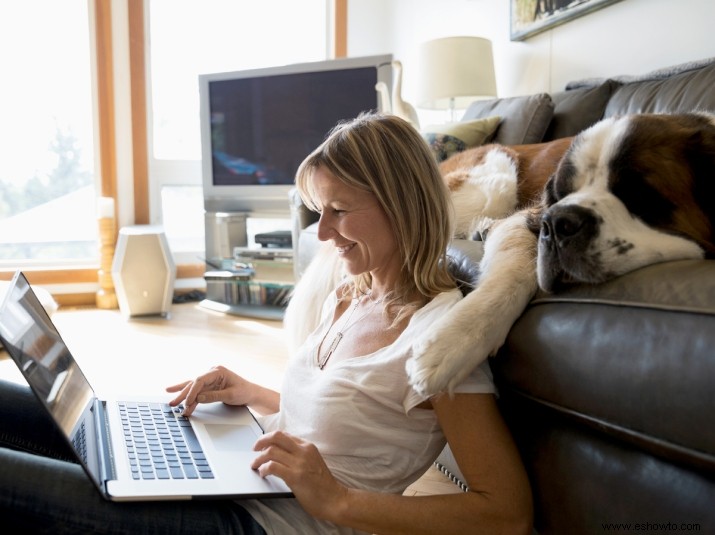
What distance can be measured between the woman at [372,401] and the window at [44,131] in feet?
11.3

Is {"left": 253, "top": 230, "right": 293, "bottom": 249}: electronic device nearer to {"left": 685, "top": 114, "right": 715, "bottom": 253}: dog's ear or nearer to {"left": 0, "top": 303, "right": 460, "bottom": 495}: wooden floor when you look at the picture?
{"left": 0, "top": 303, "right": 460, "bottom": 495}: wooden floor

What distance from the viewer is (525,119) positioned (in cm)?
238

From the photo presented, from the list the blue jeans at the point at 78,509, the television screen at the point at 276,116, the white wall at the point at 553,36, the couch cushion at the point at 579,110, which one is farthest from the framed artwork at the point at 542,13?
the blue jeans at the point at 78,509

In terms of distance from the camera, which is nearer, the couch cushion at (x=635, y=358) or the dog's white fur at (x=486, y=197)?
the couch cushion at (x=635, y=358)

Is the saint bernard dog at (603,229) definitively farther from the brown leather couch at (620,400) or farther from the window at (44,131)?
Answer: the window at (44,131)

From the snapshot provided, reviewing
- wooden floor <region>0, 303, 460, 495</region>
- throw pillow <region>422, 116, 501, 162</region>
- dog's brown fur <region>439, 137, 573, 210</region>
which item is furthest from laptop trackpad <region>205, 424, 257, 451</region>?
throw pillow <region>422, 116, 501, 162</region>

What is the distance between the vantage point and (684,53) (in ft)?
7.52

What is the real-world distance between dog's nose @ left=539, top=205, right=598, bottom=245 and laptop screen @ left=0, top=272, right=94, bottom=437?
706mm

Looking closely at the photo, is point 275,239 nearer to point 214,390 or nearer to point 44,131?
point 44,131

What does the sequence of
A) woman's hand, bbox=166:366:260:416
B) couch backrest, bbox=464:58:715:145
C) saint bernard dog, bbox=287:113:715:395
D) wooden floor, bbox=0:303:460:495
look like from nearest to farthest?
saint bernard dog, bbox=287:113:715:395 < woman's hand, bbox=166:366:260:416 < couch backrest, bbox=464:58:715:145 < wooden floor, bbox=0:303:460:495

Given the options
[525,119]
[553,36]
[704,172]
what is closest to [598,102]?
[525,119]

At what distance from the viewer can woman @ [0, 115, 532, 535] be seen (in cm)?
85

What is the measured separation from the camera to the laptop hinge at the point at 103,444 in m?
0.87

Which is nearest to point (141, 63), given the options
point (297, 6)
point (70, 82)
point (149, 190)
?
point (70, 82)
